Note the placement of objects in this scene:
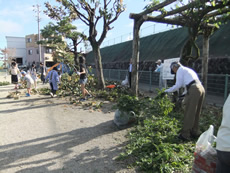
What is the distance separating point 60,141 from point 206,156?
2996 mm

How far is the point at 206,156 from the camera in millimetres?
1885

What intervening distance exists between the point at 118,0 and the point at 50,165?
8262 mm

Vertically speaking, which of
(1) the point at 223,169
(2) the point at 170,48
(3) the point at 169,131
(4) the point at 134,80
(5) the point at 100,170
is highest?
(2) the point at 170,48

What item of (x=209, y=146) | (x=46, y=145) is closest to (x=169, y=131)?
(x=209, y=146)

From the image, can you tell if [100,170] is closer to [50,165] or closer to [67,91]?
[50,165]

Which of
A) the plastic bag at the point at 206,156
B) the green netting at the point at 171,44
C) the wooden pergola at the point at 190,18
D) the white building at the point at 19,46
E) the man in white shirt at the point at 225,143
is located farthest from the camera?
the white building at the point at 19,46

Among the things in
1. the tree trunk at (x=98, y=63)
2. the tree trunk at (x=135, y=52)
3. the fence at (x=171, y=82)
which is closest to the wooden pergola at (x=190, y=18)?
the tree trunk at (x=135, y=52)

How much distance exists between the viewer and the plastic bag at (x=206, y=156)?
1.84 metres

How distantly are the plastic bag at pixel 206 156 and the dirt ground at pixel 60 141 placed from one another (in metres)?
1.09

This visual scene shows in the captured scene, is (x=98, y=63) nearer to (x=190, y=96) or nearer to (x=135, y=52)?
(x=135, y=52)

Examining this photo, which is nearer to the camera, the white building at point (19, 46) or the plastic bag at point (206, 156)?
the plastic bag at point (206, 156)

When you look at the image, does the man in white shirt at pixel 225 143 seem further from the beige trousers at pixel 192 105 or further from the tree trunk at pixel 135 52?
the tree trunk at pixel 135 52

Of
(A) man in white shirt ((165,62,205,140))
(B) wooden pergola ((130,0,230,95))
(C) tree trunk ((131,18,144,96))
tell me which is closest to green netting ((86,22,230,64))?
(B) wooden pergola ((130,0,230,95))

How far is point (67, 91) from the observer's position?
9.20 m
